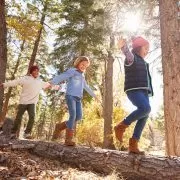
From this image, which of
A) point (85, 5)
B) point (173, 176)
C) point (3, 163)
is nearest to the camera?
point (173, 176)

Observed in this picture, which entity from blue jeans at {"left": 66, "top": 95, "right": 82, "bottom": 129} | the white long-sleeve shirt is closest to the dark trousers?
the white long-sleeve shirt

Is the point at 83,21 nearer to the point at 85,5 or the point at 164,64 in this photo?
the point at 85,5

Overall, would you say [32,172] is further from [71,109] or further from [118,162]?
[71,109]

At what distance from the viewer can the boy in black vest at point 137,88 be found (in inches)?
210

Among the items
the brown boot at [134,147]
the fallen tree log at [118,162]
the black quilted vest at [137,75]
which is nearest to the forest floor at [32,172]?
the fallen tree log at [118,162]

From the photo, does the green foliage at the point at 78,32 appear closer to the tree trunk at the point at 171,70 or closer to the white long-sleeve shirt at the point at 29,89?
the white long-sleeve shirt at the point at 29,89

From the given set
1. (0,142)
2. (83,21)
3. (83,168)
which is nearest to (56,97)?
(83,21)

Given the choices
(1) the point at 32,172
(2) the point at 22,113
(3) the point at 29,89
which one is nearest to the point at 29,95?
(3) the point at 29,89

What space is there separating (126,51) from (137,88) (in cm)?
64

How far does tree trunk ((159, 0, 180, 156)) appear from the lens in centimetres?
632

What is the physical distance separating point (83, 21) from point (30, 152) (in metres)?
12.8

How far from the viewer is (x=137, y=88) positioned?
5.37 metres

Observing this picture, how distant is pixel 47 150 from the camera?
20.6ft

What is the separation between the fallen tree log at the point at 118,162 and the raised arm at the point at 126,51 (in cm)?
154
